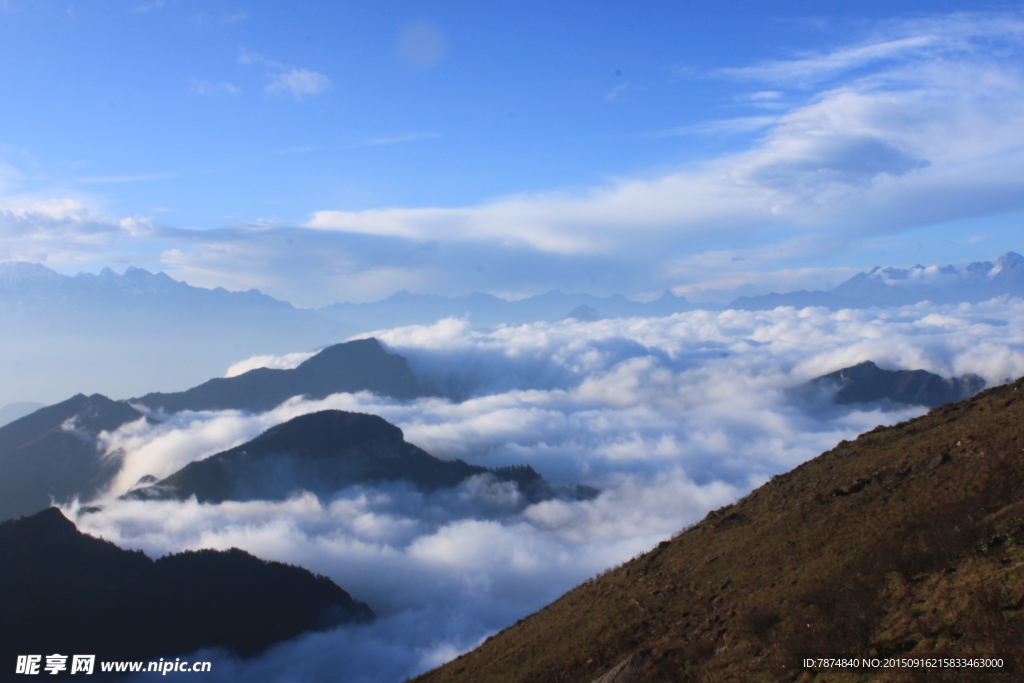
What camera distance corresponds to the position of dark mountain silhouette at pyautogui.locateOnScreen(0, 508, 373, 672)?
355 feet

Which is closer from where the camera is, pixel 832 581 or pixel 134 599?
pixel 832 581

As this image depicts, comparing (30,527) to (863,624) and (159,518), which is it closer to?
(159,518)

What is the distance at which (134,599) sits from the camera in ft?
391

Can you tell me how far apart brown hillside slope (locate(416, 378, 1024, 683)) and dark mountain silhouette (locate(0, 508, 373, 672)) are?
10296cm

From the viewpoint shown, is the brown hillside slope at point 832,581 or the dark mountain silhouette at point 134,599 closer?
the brown hillside slope at point 832,581

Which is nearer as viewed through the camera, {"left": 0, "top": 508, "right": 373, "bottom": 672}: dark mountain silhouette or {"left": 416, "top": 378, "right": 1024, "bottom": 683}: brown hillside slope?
{"left": 416, "top": 378, "right": 1024, "bottom": 683}: brown hillside slope

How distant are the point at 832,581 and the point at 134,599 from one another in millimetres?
138357

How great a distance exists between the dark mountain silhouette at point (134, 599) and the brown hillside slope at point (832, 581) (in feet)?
338

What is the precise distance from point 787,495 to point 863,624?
917 inches

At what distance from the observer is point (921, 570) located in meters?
25.4

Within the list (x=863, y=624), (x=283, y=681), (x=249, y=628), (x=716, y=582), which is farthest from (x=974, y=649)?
(x=249, y=628)

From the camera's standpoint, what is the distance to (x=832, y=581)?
28688 mm

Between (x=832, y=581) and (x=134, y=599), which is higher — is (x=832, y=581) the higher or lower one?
the higher one

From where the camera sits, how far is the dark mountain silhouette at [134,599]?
108 metres
